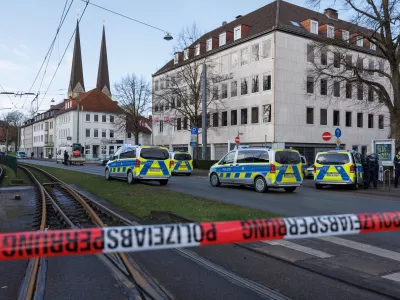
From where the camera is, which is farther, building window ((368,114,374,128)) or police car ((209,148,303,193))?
building window ((368,114,374,128))

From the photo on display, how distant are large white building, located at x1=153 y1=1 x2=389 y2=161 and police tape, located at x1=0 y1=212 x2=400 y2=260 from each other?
34363mm

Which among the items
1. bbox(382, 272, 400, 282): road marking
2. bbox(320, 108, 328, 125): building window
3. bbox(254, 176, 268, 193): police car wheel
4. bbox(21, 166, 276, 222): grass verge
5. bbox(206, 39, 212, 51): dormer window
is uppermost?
bbox(206, 39, 212, 51): dormer window

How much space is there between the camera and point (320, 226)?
3076mm

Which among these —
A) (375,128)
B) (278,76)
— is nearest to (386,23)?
(278,76)

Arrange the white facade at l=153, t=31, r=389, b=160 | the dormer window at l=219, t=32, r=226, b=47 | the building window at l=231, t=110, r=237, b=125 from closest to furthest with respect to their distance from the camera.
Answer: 1. the white facade at l=153, t=31, r=389, b=160
2. the building window at l=231, t=110, r=237, b=125
3. the dormer window at l=219, t=32, r=226, b=47

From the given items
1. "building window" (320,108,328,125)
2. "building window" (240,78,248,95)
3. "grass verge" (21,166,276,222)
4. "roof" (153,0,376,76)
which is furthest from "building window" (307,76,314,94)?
"grass verge" (21,166,276,222)

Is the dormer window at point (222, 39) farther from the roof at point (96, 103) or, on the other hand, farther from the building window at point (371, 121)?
the roof at point (96, 103)

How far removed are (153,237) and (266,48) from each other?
1476 inches

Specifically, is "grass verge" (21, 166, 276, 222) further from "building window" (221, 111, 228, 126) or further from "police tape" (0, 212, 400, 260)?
"building window" (221, 111, 228, 126)

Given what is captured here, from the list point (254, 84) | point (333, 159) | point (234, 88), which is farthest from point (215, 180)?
point (234, 88)

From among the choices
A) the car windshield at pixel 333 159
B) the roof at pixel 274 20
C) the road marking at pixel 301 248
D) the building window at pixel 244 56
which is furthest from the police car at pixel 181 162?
the road marking at pixel 301 248

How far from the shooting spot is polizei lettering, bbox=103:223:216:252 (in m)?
2.63

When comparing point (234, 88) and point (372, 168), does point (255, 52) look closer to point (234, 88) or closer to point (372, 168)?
point (234, 88)

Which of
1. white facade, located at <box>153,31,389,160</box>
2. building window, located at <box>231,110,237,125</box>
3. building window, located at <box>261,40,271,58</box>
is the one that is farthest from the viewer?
building window, located at <box>231,110,237,125</box>
